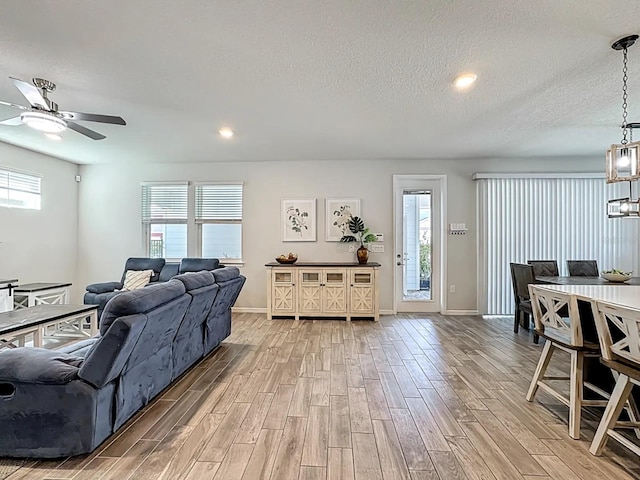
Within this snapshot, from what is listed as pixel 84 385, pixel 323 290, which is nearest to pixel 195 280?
pixel 84 385

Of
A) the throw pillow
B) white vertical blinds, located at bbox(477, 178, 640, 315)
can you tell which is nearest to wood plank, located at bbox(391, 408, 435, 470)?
white vertical blinds, located at bbox(477, 178, 640, 315)

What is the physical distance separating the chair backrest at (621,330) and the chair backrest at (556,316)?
203mm

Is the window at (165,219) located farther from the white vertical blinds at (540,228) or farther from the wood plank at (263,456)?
the white vertical blinds at (540,228)

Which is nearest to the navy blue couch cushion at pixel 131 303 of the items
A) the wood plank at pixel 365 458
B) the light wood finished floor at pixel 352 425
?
the light wood finished floor at pixel 352 425

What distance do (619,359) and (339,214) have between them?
4.39 metres

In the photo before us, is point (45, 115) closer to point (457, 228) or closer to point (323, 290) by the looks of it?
point (323, 290)

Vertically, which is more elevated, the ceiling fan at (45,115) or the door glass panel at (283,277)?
the ceiling fan at (45,115)

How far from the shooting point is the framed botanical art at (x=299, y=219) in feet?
19.5

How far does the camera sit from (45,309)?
3.48 m

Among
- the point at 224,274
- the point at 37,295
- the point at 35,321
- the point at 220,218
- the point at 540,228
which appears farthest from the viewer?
the point at 220,218

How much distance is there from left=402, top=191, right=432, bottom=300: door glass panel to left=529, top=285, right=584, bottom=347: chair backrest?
3205mm

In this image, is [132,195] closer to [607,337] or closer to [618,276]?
[607,337]

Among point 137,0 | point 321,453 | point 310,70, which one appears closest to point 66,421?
point 321,453

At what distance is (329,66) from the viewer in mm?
2664
